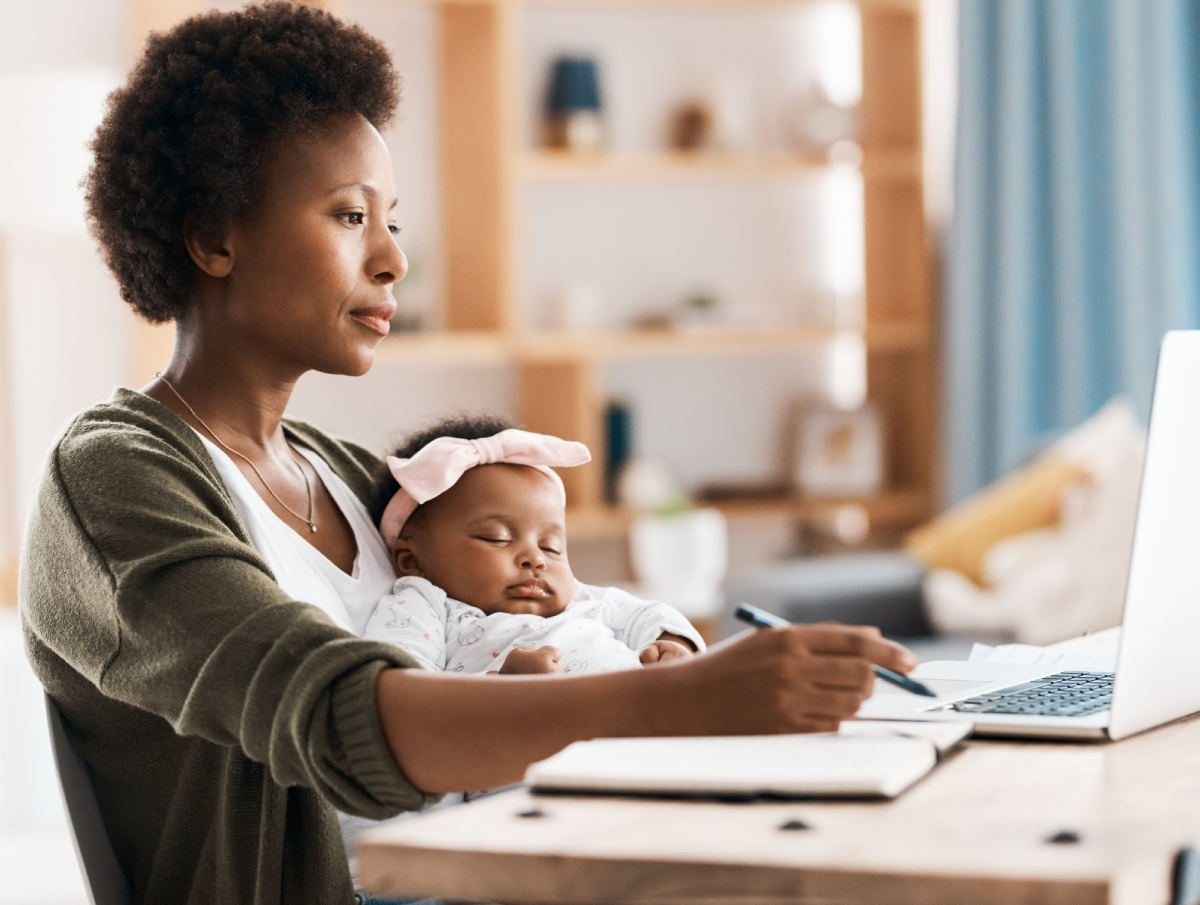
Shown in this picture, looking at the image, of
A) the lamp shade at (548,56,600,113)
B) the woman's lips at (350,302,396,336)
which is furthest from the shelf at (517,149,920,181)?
the woman's lips at (350,302,396,336)

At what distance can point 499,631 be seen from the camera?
1.35m

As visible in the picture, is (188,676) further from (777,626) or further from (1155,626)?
(1155,626)

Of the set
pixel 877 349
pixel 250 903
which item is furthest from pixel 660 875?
pixel 877 349

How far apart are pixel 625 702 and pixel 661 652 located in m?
0.41

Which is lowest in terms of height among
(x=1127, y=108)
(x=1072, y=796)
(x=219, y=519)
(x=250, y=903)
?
(x=250, y=903)

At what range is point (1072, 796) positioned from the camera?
811 mm

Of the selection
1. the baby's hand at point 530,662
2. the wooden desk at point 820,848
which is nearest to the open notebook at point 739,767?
the wooden desk at point 820,848

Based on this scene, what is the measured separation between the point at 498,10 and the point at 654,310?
1.04 m

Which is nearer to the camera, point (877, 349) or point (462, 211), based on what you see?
point (462, 211)

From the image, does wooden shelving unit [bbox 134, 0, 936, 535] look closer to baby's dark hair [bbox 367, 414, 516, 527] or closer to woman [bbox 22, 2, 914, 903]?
baby's dark hair [bbox 367, 414, 516, 527]

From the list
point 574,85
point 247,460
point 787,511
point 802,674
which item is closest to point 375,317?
point 247,460

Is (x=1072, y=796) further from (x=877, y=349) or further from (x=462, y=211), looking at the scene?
(x=877, y=349)

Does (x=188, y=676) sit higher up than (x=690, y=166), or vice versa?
(x=690, y=166)

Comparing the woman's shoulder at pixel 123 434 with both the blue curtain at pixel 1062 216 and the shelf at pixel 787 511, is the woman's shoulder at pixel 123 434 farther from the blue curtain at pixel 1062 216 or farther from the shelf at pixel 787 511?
the shelf at pixel 787 511
